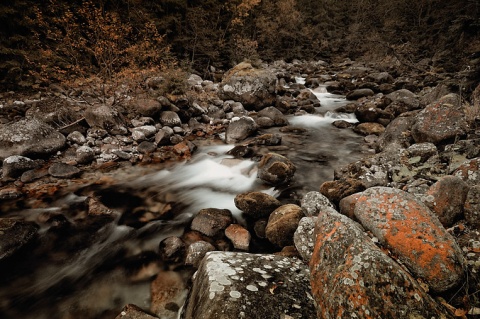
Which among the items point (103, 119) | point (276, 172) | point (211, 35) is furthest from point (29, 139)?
point (211, 35)

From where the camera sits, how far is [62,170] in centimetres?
675

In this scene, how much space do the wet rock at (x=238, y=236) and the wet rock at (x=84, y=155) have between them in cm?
549

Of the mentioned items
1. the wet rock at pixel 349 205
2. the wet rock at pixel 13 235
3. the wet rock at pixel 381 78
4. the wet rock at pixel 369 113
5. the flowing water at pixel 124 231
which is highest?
the wet rock at pixel 381 78

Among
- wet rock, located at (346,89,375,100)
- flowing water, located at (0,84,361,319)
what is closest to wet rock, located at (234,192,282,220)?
flowing water, located at (0,84,361,319)

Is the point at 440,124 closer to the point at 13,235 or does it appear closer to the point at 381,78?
the point at 13,235

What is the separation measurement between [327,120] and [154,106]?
8310mm

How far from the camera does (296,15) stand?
30.7 m

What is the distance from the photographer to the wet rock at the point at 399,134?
20.4 ft

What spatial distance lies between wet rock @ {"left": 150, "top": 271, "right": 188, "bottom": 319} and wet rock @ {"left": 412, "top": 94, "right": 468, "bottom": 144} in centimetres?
606

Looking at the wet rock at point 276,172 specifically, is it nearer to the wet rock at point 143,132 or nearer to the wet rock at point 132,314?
the wet rock at point 132,314

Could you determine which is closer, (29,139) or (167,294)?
(167,294)

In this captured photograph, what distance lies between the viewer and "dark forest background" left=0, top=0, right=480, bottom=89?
9.36m

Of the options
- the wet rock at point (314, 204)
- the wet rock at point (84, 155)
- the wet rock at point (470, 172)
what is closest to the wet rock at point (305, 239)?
the wet rock at point (314, 204)

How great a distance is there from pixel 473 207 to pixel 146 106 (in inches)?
390
